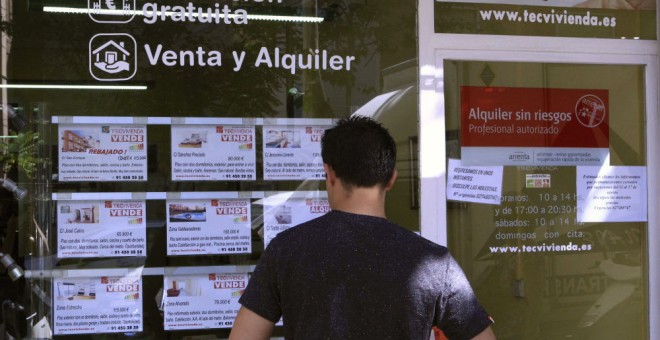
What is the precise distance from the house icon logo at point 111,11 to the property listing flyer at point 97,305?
1.39m

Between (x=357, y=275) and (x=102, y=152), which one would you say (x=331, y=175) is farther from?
(x=102, y=152)

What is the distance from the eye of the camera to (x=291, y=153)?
14.5 ft

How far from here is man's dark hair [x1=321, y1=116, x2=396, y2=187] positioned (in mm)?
2314

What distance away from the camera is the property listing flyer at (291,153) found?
14.4ft

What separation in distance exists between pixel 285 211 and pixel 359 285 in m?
2.23

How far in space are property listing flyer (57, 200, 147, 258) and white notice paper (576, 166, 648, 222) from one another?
2600 millimetres

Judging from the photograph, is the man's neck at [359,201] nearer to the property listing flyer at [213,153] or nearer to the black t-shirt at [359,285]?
the black t-shirt at [359,285]

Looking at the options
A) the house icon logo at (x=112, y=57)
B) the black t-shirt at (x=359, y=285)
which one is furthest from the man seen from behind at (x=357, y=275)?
the house icon logo at (x=112, y=57)

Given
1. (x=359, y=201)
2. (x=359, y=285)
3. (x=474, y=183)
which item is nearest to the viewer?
(x=359, y=285)

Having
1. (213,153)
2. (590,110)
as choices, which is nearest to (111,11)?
(213,153)

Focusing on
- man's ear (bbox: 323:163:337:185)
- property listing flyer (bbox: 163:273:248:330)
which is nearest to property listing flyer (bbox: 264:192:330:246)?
property listing flyer (bbox: 163:273:248:330)

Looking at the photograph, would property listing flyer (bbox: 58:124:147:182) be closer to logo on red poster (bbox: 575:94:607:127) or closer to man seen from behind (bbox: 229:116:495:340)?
man seen from behind (bbox: 229:116:495:340)

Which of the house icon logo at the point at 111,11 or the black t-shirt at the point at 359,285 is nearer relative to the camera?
the black t-shirt at the point at 359,285

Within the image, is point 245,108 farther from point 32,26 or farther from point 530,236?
point 530,236
